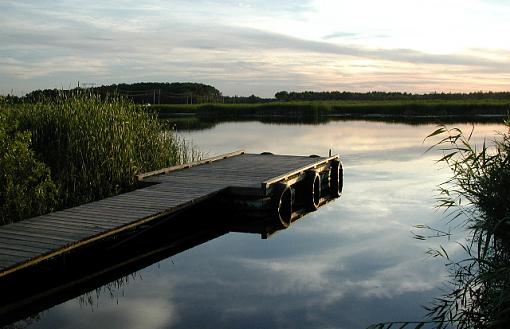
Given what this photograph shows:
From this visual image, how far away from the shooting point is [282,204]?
11844 mm

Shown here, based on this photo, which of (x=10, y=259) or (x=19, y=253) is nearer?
(x=10, y=259)

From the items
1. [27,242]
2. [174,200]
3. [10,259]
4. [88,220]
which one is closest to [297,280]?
[174,200]

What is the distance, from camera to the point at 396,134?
3334 cm

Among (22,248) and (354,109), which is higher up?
(354,109)

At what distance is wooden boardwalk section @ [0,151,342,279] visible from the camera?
7.26 meters

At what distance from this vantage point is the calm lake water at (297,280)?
691cm

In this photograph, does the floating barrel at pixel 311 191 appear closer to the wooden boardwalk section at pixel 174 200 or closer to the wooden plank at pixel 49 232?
the wooden boardwalk section at pixel 174 200

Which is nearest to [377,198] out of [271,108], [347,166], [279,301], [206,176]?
[206,176]

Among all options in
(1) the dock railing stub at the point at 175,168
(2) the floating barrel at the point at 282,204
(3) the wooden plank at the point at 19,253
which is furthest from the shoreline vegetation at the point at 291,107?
(3) the wooden plank at the point at 19,253

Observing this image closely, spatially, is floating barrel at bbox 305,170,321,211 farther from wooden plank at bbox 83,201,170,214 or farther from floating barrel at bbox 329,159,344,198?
wooden plank at bbox 83,201,170,214

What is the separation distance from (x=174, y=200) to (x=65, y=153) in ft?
9.46

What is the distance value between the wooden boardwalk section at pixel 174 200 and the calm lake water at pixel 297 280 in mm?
671

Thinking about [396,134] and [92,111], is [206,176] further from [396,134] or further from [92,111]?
[396,134]

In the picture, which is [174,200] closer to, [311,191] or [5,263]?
[5,263]
